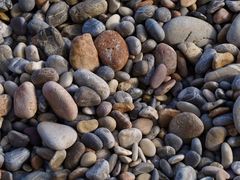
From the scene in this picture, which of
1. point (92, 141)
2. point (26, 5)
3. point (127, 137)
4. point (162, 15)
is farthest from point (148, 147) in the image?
point (26, 5)

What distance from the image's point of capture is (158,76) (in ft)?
4.91

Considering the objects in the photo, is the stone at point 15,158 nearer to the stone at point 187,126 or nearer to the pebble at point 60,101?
the pebble at point 60,101

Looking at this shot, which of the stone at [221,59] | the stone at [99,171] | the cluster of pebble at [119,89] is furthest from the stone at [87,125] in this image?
the stone at [221,59]

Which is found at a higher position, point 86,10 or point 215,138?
point 86,10

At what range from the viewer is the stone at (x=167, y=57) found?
1536 mm

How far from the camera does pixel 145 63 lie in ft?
4.96

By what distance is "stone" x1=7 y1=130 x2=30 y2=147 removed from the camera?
1.33 m

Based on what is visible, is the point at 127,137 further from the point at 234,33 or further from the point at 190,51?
the point at 234,33

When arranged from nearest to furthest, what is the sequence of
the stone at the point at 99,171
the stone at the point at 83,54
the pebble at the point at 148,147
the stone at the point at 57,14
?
the stone at the point at 99,171 → the pebble at the point at 148,147 → the stone at the point at 83,54 → the stone at the point at 57,14

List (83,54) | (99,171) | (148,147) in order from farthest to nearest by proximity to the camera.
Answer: (83,54) < (148,147) < (99,171)

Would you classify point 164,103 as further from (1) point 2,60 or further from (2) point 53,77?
(1) point 2,60

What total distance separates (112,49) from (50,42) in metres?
0.21

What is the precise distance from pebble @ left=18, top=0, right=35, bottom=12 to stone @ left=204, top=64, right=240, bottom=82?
66cm

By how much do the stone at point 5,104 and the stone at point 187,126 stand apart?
509 mm
